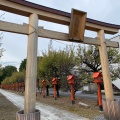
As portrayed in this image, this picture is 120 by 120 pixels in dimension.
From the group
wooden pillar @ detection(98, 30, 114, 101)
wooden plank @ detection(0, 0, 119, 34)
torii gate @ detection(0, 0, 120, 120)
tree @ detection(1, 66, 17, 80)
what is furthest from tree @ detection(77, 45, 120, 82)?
tree @ detection(1, 66, 17, 80)

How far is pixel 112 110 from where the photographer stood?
262 inches

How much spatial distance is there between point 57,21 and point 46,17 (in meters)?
0.51

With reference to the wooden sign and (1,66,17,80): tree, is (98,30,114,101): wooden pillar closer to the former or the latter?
the wooden sign

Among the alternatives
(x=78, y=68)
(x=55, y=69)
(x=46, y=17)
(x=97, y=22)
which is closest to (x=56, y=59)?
(x=55, y=69)

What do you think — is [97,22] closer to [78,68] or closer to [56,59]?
[78,68]

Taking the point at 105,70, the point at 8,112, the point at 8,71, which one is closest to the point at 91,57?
the point at 105,70

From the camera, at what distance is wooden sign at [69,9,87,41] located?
651 cm

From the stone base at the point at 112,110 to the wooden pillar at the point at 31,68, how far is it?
2899mm

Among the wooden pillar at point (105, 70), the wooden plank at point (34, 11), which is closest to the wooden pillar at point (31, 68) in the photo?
the wooden plank at point (34, 11)

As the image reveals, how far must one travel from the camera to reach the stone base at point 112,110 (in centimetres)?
656

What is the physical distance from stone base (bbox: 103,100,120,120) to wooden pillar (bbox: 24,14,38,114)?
2.90 meters

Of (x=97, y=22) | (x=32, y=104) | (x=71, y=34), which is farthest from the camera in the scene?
(x=97, y=22)

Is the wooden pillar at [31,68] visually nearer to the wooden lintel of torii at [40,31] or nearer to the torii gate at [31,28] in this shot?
the torii gate at [31,28]

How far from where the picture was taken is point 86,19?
696 centimetres
